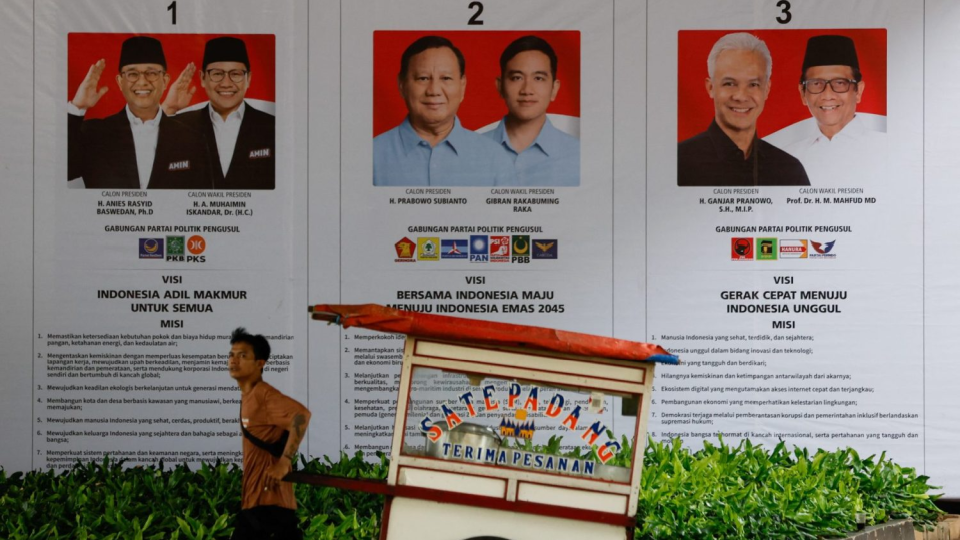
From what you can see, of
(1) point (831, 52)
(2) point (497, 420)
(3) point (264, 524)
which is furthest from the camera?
(1) point (831, 52)

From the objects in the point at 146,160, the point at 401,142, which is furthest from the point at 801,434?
the point at 146,160

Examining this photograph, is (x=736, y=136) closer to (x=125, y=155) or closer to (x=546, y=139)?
(x=546, y=139)

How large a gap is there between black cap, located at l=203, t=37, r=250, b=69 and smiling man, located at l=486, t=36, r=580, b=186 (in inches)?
70.4

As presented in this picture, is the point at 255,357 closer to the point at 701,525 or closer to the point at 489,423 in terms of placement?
the point at 489,423

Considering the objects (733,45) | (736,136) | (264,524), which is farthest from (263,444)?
(733,45)

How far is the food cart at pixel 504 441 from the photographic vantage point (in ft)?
11.5

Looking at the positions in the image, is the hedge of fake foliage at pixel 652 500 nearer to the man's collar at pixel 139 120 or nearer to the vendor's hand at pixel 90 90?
the man's collar at pixel 139 120

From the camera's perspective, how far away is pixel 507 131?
6375 millimetres

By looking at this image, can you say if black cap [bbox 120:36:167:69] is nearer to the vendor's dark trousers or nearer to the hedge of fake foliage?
the hedge of fake foliage

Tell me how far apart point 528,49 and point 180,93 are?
2440 mm

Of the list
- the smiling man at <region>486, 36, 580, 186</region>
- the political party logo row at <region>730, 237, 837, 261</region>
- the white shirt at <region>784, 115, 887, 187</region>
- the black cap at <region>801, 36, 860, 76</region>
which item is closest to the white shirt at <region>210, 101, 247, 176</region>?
the smiling man at <region>486, 36, 580, 186</region>

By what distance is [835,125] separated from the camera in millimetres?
6395

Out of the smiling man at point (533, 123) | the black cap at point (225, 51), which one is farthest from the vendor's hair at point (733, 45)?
the black cap at point (225, 51)

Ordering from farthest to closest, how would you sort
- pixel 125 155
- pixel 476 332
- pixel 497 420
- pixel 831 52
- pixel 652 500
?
1. pixel 831 52
2. pixel 125 155
3. pixel 652 500
4. pixel 497 420
5. pixel 476 332
